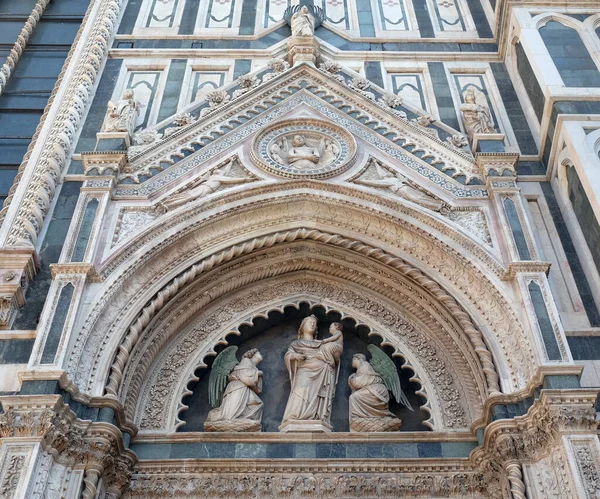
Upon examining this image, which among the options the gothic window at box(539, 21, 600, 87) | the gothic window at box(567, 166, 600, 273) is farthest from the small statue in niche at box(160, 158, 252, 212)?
the gothic window at box(539, 21, 600, 87)

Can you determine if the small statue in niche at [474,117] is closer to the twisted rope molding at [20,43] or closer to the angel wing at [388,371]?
the angel wing at [388,371]

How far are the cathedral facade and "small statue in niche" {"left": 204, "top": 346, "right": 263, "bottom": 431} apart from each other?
29mm

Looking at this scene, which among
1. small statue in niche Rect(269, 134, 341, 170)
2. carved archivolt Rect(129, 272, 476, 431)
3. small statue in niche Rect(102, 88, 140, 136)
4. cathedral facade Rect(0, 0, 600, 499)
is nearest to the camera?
cathedral facade Rect(0, 0, 600, 499)

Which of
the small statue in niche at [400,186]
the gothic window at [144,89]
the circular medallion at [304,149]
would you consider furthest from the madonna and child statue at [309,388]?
the gothic window at [144,89]

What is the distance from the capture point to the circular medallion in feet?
38.1

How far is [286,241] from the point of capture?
1122 centimetres

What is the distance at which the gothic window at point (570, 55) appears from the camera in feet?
40.7

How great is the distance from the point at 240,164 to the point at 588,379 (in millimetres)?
5306

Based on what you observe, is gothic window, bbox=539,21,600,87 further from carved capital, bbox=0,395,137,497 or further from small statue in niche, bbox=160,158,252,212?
carved capital, bbox=0,395,137,497

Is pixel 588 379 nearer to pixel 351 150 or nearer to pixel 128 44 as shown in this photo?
pixel 351 150

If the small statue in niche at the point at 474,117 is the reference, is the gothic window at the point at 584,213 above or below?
below

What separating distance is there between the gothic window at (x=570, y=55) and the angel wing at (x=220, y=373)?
620cm

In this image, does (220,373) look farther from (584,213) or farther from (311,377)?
(584,213)

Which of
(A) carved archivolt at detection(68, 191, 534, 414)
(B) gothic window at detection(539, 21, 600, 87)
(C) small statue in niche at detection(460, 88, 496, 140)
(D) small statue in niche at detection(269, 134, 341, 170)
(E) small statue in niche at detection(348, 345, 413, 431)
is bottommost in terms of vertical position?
(E) small statue in niche at detection(348, 345, 413, 431)
